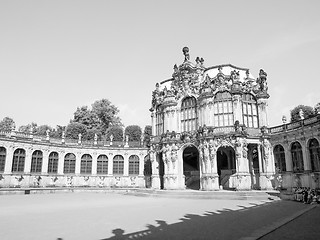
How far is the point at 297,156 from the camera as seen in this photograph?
33281 mm

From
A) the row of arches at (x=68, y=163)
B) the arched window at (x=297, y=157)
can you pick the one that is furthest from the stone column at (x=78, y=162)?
the arched window at (x=297, y=157)

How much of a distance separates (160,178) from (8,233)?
32740mm

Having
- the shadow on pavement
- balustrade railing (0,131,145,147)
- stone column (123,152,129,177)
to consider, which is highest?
balustrade railing (0,131,145,147)

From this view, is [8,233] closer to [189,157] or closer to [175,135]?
[175,135]

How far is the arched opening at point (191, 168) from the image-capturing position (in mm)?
41969

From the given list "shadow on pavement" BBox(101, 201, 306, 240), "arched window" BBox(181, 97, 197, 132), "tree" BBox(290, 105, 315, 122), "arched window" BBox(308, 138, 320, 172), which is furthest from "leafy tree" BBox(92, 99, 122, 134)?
"shadow on pavement" BBox(101, 201, 306, 240)

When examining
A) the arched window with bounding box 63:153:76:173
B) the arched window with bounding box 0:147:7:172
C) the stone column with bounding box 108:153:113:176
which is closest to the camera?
the arched window with bounding box 0:147:7:172

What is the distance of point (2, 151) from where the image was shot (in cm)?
4038

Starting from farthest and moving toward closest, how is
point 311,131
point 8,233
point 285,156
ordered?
point 285,156
point 311,131
point 8,233

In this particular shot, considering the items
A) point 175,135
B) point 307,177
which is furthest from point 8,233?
point 307,177

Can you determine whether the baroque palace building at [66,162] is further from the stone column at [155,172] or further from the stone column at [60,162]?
the stone column at [155,172]

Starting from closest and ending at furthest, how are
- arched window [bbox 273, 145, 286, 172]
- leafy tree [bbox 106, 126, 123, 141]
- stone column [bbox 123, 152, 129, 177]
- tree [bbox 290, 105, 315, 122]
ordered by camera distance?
arched window [bbox 273, 145, 286, 172] → stone column [bbox 123, 152, 129, 177] → tree [bbox 290, 105, 315, 122] → leafy tree [bbox 106, 126, 123, 141]

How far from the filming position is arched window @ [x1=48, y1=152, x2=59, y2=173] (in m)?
46.3

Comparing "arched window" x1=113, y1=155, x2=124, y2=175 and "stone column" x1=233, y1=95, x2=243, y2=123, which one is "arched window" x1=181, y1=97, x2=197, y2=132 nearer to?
"stone column" x1=233, y1=95, x2=243, y2=123
